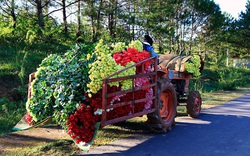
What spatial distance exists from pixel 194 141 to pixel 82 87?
250 cm

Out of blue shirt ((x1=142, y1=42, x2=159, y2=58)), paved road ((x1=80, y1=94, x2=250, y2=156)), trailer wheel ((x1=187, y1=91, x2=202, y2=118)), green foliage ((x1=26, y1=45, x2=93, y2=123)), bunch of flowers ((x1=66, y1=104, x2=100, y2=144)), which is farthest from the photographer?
trailer wheel ((x1=187, y1=91, x2=202, y2=118))

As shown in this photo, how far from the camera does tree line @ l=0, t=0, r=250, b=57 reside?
15.0 m

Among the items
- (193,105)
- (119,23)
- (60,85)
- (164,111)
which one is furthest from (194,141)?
(119,23)

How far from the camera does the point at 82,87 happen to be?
4.83 meters

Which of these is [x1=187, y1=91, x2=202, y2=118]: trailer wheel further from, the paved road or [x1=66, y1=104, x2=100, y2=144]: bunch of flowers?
[x1=66, y1=104, x2=100, y2=144]: bunch of flowers

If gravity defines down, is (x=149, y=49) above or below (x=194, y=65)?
above

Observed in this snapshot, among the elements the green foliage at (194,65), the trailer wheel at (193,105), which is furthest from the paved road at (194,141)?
the green foliage at (194,65)

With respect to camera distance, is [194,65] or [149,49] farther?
[194,65]

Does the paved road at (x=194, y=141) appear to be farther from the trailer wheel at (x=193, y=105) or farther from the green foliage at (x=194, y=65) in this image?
the green foliage at (x=194, y=65)

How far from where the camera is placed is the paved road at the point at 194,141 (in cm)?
504

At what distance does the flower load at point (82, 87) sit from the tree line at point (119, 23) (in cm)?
862

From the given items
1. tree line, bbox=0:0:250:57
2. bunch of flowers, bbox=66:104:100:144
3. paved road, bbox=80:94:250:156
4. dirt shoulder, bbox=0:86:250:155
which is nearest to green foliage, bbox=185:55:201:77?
paved road, bbox=80:94:250:156

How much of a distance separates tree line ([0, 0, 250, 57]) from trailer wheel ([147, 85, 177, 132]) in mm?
8448

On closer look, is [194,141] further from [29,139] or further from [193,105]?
[29,139]
